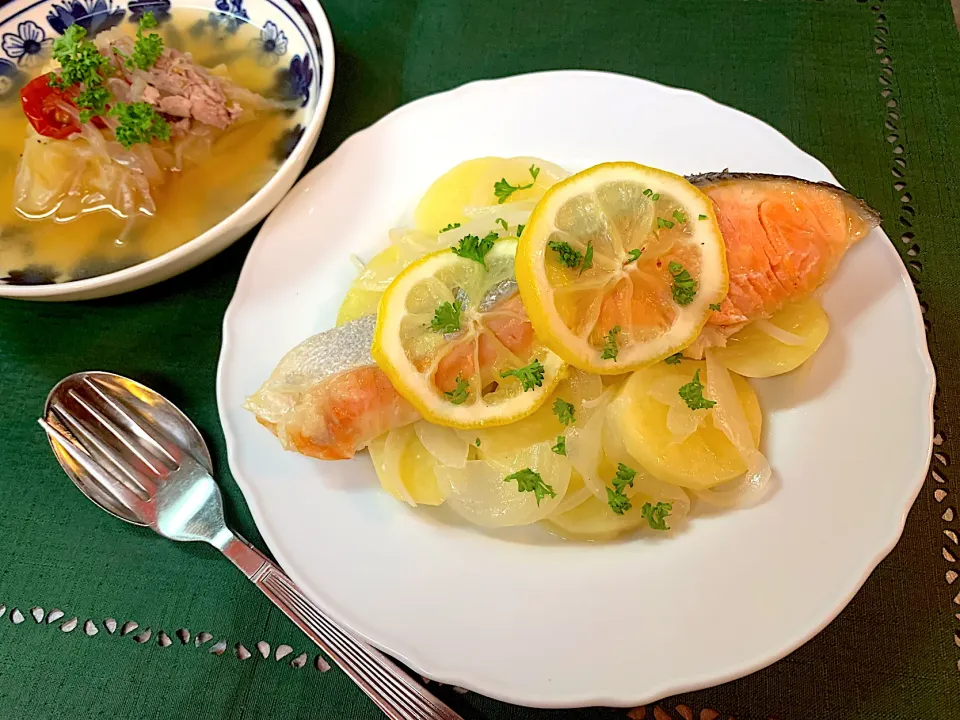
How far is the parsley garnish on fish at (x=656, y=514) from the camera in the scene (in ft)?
5.14

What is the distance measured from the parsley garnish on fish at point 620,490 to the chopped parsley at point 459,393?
0.41 meters

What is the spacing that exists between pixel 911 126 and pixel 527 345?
162cm

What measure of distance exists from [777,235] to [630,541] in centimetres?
87

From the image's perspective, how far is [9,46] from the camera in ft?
8.52

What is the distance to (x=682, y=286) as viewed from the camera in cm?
163

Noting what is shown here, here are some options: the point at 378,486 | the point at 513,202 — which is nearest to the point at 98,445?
the point at 378,486

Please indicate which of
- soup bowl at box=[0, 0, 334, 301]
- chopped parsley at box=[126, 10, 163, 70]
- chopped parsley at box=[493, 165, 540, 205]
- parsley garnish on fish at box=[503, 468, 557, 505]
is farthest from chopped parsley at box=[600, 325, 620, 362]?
chopped parsley at box=[126, 10, 163, 70]

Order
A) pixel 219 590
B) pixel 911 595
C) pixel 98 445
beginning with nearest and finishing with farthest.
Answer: pixel 911 595
pixel 219 590
pixel 98 445

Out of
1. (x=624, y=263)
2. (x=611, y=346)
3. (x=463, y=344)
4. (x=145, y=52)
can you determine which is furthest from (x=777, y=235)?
(x=145, y=52)

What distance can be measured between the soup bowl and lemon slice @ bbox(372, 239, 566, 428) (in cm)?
64

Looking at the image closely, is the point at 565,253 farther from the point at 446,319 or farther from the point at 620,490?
the point at 620,490

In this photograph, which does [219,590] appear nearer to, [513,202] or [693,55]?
[513,202]

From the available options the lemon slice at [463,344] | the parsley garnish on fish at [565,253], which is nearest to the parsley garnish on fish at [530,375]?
the lemon slice at [463,344]

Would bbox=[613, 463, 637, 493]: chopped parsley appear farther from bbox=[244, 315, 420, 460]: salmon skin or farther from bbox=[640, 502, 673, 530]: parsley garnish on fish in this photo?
bbox=[244, 315, 420, 460]: salmon skin
